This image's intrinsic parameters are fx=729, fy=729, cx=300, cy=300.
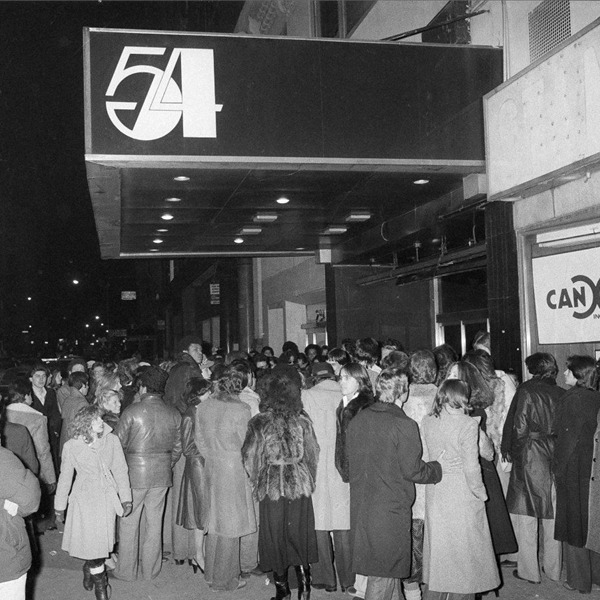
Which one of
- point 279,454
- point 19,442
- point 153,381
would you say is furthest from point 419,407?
point 19,442

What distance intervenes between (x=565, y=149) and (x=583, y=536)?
3.91 metres

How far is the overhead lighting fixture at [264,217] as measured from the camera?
12.6 meters

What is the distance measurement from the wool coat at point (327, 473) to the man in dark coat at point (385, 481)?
91 centimetres

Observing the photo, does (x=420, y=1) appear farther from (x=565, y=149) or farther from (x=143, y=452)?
(x=143, y=452)

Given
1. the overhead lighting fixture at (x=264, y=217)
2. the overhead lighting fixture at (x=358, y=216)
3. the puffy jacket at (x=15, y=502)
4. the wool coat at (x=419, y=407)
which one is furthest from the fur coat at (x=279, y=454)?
the overhead lighting fixture at (x=358, y=216)

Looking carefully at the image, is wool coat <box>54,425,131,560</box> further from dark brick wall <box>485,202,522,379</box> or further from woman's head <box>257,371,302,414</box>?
dark brick wall <box>485,202,522,379</box>

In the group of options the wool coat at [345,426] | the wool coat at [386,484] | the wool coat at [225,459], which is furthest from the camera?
the wool coat at [225,459]

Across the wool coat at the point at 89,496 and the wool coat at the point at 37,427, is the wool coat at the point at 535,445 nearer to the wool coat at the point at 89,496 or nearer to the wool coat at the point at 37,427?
the wool coat at the point at 89,496

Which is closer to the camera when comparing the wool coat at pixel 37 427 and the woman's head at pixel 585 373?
the woman's head at pixel 585 373

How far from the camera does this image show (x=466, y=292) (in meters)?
13.8

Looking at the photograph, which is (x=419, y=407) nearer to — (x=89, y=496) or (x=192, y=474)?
(x=192, y=474)

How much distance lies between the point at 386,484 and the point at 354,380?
1006 millimetres

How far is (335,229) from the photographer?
47.2ft

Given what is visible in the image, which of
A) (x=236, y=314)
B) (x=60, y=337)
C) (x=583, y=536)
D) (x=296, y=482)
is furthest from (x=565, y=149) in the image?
(x=60, y=337)
